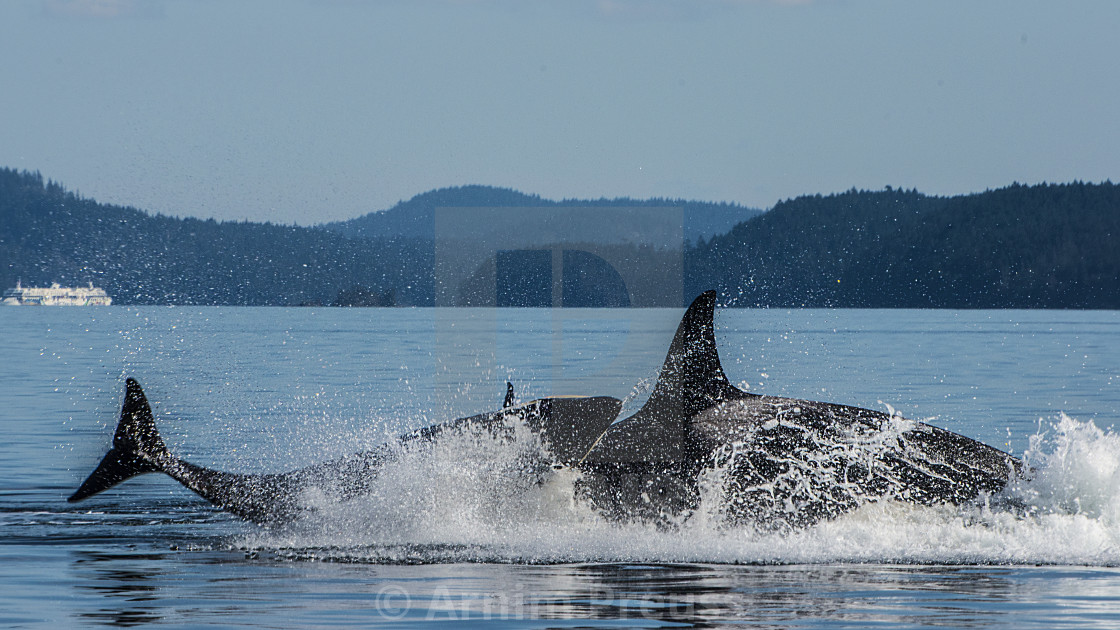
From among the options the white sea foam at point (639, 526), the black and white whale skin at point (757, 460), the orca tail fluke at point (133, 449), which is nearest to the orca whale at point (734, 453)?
the black and white whale skin at point (757, 460)

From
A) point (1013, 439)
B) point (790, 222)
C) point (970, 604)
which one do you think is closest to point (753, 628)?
point (970, 604)

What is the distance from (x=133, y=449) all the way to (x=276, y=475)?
181 cm

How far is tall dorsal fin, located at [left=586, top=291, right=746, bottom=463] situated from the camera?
15.3 meters

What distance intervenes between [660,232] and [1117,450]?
14641 millimetres

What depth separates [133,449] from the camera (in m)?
16.3

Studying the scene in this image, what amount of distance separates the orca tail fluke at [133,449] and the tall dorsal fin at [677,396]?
5.55 m

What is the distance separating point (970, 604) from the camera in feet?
39.5

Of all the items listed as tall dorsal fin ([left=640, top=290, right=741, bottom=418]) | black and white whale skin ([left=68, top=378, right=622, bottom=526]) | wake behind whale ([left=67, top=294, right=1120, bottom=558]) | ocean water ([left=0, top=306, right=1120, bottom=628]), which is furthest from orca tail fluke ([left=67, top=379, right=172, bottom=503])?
tall dorsal fin ([left=640, top=290, right=741, bottom=418])

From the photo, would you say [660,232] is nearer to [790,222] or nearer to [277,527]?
[277,527]

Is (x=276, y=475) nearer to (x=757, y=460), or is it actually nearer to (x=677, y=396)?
(x=677, y=396)

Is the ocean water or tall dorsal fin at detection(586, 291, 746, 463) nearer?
the ocean water

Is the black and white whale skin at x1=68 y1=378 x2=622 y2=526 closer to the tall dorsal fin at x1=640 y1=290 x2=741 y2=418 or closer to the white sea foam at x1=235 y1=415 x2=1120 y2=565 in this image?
the white sea foam at x1=235 y1=415 x2=1120 y2=565

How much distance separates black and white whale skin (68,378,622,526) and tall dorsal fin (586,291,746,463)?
0.74m

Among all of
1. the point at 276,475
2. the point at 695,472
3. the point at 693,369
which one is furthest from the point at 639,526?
the point at 276,475
